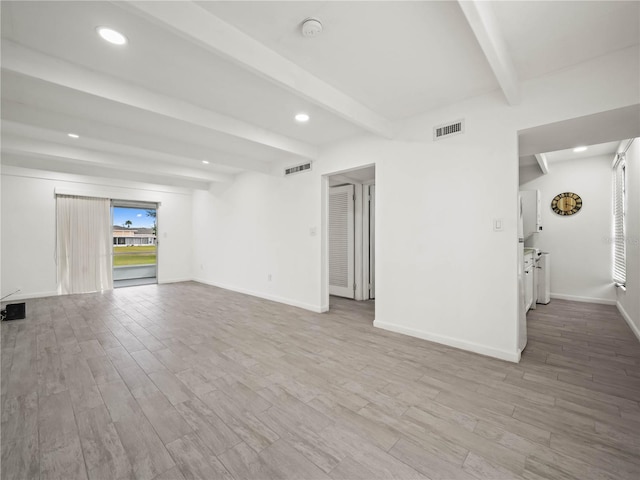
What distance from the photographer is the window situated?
4.21 meters

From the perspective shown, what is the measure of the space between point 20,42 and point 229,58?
164 cm

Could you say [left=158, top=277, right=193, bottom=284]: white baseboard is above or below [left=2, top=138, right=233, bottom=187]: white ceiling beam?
below

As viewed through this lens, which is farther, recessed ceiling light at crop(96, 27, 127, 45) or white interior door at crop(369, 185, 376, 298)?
white interior door at crop(369, 185, 376, 298)

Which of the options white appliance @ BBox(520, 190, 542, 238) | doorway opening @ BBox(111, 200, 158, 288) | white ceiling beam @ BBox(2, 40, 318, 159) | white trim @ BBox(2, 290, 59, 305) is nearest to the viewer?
white ceiling beam @ BBox(2, 40, 318, 159)

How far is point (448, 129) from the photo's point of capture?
3.10 m

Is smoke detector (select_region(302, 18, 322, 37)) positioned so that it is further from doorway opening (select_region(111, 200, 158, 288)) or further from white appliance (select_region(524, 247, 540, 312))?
doorway opening (select_region(111, 200, 158, 288))

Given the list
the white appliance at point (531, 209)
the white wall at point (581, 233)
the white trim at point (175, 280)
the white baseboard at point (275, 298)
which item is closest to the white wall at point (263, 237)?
the white baseboard at point (275, 298)

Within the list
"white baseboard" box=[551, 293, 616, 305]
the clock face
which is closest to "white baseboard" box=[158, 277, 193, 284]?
"white baseboard" box=[551, 293, 616, 305]

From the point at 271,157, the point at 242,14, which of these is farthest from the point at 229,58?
the point at 271,157

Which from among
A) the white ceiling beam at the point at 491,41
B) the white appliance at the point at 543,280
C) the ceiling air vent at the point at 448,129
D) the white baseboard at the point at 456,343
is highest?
the white ceiling beam at the point at 491,41

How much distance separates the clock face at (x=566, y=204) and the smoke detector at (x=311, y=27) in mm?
5925

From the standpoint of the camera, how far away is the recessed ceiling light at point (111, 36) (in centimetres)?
193

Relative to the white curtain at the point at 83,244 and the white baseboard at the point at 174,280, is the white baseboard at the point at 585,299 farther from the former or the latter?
the white curtain at the point at 83,244

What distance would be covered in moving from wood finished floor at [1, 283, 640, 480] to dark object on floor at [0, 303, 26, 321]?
107 centimetres
